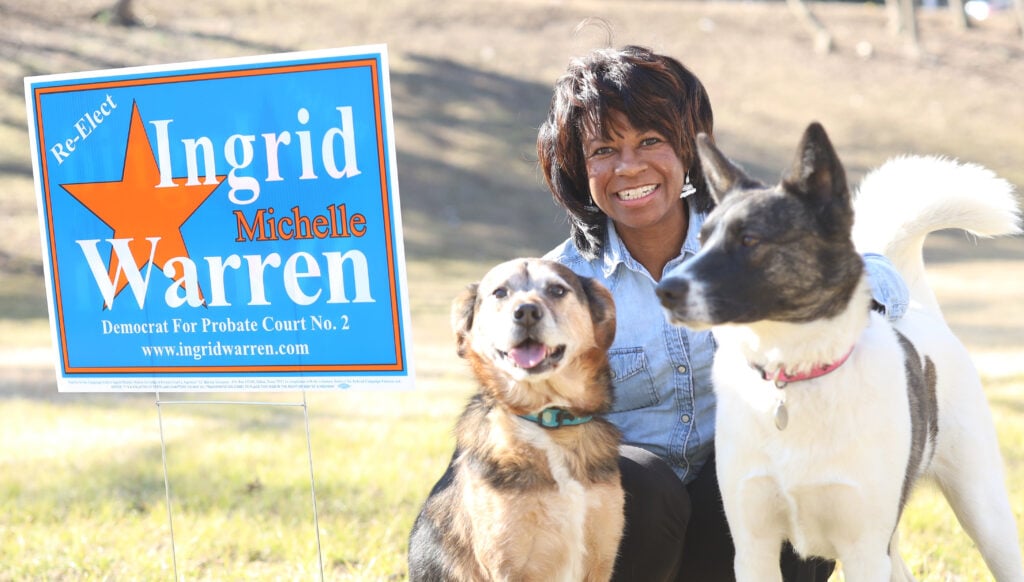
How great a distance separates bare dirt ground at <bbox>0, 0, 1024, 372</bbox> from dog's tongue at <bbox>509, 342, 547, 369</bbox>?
11684 mm

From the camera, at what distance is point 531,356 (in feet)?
9.68

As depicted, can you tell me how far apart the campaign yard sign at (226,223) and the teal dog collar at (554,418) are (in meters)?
0.53

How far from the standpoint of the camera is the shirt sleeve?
3.15 metres

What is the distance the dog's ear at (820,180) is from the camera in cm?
262

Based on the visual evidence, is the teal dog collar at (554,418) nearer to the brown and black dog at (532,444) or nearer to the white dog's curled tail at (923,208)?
the brown and black dog at (532,444)

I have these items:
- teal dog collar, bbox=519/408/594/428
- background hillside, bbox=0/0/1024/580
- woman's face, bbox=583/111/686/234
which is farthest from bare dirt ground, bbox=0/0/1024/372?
teal dog collar, bbox=519/408/594/428

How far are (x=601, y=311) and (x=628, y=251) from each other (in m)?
0.66

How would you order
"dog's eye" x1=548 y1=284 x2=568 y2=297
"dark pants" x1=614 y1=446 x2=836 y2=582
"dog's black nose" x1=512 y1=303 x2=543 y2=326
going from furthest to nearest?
"dark pants" x1=614 y1=446 x2=836 y2=582 < "dog's eye" x1=548 y1=284 x2=568 y2=297 < "dog's black nose" x1=512 y1=303 x2=543 y2=326

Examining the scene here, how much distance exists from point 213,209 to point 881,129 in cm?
2031

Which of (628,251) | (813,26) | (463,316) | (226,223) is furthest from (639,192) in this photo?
(813,26)

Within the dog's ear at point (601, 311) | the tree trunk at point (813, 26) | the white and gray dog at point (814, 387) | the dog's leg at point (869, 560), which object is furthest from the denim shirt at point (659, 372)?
the tree trunk at point (813, 26)

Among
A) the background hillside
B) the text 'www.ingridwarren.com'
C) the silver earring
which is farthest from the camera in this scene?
the background hillside

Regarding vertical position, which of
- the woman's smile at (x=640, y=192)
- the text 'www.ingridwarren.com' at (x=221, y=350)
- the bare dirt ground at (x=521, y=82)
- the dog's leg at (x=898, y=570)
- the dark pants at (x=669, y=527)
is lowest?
the dog's leg at (x=898, y=570)

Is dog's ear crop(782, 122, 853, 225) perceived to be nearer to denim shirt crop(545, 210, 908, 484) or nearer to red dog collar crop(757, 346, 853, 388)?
red dog collar crop(757, 346, 853, 388)
